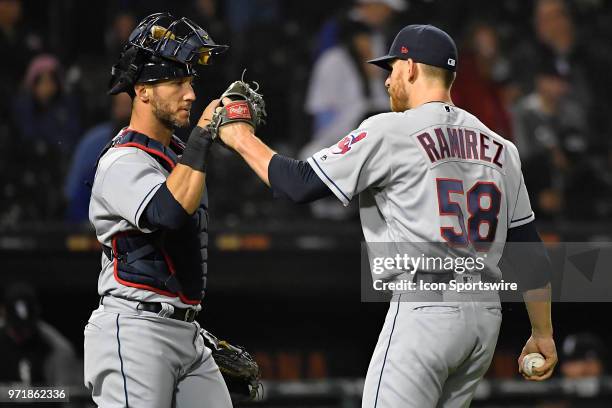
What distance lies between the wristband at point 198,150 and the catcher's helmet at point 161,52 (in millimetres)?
264

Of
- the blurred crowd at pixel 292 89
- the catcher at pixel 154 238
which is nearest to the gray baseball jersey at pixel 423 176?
the catcher at pixel 154 238

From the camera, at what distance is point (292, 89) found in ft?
24.3

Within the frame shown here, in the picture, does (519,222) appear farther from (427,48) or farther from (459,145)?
(427,48)

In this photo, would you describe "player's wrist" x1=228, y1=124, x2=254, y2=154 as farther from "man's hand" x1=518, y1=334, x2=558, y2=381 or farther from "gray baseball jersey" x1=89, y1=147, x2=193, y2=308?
"man's hand" x1=518, y1=334, x2=558, y2=381

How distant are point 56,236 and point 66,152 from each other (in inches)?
28.2

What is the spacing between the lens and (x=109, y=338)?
3.25 meters

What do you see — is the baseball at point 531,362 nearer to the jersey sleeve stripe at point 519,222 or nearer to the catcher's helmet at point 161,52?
the jersey sleeve stripe at point 519,222

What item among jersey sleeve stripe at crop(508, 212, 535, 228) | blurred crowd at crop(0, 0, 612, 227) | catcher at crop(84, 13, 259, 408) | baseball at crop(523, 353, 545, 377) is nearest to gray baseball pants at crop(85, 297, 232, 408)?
catcher at crop(84, 13, 259, 408)

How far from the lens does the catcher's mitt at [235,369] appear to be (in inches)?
144

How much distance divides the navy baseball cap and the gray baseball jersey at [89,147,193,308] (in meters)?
0.88

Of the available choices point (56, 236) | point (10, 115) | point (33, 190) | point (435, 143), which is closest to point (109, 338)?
point (435, 143)

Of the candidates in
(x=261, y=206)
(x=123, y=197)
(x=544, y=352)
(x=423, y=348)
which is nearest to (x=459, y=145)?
(x=423, y=348)

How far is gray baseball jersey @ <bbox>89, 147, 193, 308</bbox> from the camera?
3.18 metres

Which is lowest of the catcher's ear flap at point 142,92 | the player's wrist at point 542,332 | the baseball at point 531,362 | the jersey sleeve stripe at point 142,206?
A: the baseball at point 531,362
